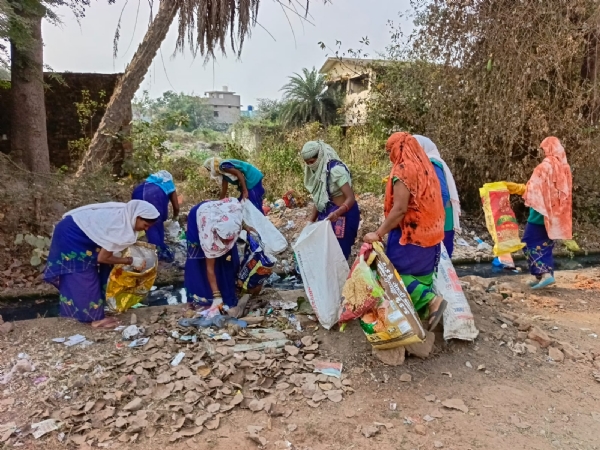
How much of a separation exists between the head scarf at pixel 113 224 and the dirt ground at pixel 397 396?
77cm

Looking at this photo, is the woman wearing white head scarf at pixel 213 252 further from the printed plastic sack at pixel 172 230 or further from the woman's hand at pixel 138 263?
the printed plastic sack at pixel 172 230

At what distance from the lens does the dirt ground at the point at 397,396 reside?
Answer: 2799 mm

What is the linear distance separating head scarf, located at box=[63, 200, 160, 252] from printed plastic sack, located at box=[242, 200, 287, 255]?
1025mm

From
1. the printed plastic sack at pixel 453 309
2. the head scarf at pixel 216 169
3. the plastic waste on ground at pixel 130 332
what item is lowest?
the plastic waste on ground at pixel 130 332

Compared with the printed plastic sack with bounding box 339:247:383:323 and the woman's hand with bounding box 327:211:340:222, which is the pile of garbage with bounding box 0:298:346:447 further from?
the woman's hand with bounding box 327:211:340:222

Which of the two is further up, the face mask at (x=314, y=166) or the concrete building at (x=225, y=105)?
the concrete building at (x=225, y=105)

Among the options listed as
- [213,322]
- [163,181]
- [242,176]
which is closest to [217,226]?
[213,322]

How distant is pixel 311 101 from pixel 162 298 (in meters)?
17.7

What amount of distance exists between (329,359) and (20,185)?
470cm

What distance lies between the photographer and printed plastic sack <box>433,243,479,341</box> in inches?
143

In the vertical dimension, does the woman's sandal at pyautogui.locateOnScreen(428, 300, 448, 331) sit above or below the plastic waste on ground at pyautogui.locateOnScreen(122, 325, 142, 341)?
above

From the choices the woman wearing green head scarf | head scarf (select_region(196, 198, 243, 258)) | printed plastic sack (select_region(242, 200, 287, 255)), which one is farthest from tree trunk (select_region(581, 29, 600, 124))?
head scarf (select_region(196, 198, 243, 258))

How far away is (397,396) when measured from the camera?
10.5 ft

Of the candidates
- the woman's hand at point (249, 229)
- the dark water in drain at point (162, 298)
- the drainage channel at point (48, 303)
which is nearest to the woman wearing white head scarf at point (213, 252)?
the woman's hand at point (249, 229)
